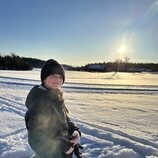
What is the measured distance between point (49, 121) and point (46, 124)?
1.6 inches

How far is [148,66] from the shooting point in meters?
80.6

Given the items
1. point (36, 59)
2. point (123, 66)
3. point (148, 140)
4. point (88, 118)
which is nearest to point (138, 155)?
point (148, 140)

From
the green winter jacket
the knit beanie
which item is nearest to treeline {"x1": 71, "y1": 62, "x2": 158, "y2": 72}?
the knit beanie

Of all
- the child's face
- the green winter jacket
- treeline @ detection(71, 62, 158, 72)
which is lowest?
treeline @ detection(71, 62, 158, 72)

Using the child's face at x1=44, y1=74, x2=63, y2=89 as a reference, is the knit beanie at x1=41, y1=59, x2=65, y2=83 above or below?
above

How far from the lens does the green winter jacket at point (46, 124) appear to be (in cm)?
→ 210

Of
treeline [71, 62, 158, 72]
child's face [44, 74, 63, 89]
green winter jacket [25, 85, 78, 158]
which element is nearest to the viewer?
green winter jacket [25, 85, 78, 158]

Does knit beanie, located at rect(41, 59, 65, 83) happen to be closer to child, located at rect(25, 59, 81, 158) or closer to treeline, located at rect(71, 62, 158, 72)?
child, located at rect(25, 59, 81, 158)

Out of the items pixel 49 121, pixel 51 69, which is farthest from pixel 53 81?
pixel 49 121

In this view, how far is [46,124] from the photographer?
7.05ft

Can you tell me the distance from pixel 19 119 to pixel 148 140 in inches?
103

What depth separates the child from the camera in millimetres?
2105

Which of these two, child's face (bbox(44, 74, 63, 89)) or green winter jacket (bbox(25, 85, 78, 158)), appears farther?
child's face (bbox(44, 74, 63, 89))

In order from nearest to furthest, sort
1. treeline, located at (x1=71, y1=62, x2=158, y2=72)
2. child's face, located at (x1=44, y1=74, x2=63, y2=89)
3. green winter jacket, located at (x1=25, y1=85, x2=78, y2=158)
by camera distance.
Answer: green winter jacket, located at (x1=25, y1=85, x2=78, y2=158) → child's face, located at (x1=44, y1=74, x2=63, y2=89) → treeline, located at (x1=71, y1=62, x2=158, y2=72)
